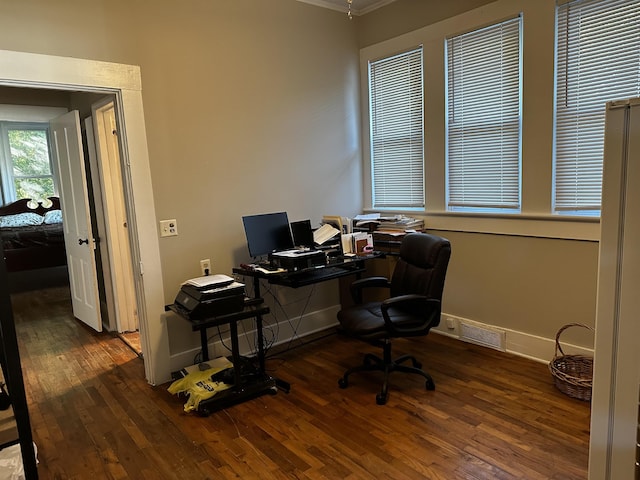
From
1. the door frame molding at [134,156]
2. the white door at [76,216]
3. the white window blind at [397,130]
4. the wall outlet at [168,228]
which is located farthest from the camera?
the white door at [76,216]

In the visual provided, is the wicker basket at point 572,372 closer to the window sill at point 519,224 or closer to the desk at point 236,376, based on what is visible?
the window sill at point 519,224

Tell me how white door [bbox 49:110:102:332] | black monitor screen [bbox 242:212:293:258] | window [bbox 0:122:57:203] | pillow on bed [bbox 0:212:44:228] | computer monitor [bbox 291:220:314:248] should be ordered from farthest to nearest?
window [bbox 0:122:57:203]
pillow on bed [bbox 0:212:44:228]
white door [bbox 49:110:102:332]
computer monitor [bbox 291:220:314:248]
black monitor screen [bbox 242:212:293:258]

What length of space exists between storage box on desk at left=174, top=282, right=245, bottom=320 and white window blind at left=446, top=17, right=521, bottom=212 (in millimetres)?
1931

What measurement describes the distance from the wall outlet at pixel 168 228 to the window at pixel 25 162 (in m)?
6.71

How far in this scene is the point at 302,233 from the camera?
3.59 meters

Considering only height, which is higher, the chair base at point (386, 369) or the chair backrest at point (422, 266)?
the chair backrest at point (422, 266)

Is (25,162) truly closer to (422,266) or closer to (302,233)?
(302,233)

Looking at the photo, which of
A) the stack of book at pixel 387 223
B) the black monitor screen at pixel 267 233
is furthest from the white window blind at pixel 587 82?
the black monitor screen at pixel 267 233

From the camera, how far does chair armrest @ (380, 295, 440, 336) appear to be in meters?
2.73

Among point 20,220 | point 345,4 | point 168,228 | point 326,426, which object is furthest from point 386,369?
point 20,220

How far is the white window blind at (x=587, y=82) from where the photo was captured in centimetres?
269

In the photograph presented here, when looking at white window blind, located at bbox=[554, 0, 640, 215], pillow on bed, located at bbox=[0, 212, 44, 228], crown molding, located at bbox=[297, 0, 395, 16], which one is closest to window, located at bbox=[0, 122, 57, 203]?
pillow on bed, located at bbox=[0, 212, 44, 228]

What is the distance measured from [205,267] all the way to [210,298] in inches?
25.6

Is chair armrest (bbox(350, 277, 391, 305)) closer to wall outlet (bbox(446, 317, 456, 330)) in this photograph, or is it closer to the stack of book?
the stack of book
